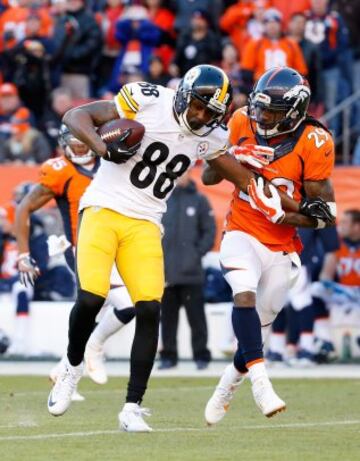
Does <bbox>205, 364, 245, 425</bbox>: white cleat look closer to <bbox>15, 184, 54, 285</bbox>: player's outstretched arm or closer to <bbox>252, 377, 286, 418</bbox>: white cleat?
<bbox>252, 377, 286, 418</bbox>: white cleat

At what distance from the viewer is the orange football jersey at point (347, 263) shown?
12961 millimetres

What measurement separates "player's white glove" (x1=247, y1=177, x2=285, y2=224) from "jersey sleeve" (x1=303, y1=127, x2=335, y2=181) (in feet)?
0.88

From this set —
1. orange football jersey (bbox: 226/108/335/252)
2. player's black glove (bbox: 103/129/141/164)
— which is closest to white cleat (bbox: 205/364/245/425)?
orange football jersey (bbox: 226/108/335/252)

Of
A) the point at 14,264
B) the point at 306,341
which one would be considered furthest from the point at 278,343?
the point at 14,264

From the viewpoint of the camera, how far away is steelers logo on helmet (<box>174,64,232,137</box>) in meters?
7.14

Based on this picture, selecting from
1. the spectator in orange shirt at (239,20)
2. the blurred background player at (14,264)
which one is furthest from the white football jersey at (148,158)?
the spectator in orange shirt at (239,20)

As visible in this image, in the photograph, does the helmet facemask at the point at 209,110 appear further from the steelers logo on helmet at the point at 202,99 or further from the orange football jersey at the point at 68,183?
the orange football jersey at the point at 68,183

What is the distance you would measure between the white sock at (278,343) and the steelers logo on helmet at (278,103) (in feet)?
17.3

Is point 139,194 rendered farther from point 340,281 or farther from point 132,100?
point 340,281

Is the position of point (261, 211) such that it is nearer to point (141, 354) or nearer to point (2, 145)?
point (141, 354)

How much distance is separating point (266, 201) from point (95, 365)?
2.54 metres

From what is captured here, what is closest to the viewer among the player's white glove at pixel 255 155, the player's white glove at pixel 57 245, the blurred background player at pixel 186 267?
the player's white glove at pixel 255 155

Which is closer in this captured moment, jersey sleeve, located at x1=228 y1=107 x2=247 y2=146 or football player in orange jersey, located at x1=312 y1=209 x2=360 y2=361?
jersey sleeve, located at x1=228 y1=107 x2=247 y2=146

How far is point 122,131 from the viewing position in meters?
6.97
